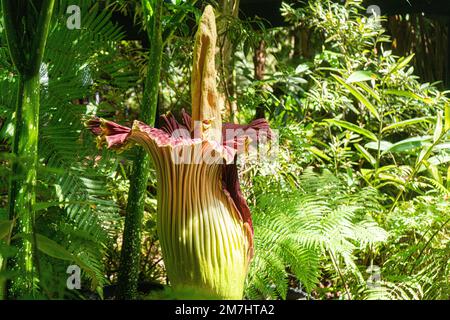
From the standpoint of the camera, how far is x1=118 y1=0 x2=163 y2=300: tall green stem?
1.06 meters

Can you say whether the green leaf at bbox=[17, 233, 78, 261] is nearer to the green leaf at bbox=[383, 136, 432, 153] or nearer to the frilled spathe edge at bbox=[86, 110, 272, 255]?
the frilled spathe edge at bbox=[86, 110, 272, 255]

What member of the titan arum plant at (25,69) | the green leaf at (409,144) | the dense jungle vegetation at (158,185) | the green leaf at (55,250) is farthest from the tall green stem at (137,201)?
the green leaf at (409,144)

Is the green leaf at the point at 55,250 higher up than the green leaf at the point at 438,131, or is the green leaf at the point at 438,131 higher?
the green leaf at the point at 438,131

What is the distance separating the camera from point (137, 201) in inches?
42.1

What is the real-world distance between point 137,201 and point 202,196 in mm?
210

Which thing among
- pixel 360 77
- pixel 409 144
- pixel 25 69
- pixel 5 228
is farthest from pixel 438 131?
pixel 5 228

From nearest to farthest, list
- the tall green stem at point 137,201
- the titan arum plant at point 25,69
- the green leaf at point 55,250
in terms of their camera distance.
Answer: the green leaf at point 55,250
the titan arum plant at point 25,69
the tall green stem at point 137,201

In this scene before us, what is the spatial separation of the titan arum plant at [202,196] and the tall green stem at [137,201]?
16 cm

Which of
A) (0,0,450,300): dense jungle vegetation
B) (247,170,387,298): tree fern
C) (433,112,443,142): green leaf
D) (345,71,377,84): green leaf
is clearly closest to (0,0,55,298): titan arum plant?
(0,0,450,300): dense jungle vegetation

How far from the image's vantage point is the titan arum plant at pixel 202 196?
0.87 meters

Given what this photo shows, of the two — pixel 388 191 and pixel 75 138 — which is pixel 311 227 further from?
pixel 388 191

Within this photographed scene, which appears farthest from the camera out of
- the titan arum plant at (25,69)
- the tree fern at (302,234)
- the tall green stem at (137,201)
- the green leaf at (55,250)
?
the tree fern at (302,234)

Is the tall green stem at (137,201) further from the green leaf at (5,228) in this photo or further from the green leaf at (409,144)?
the green leaf at (409,144)
